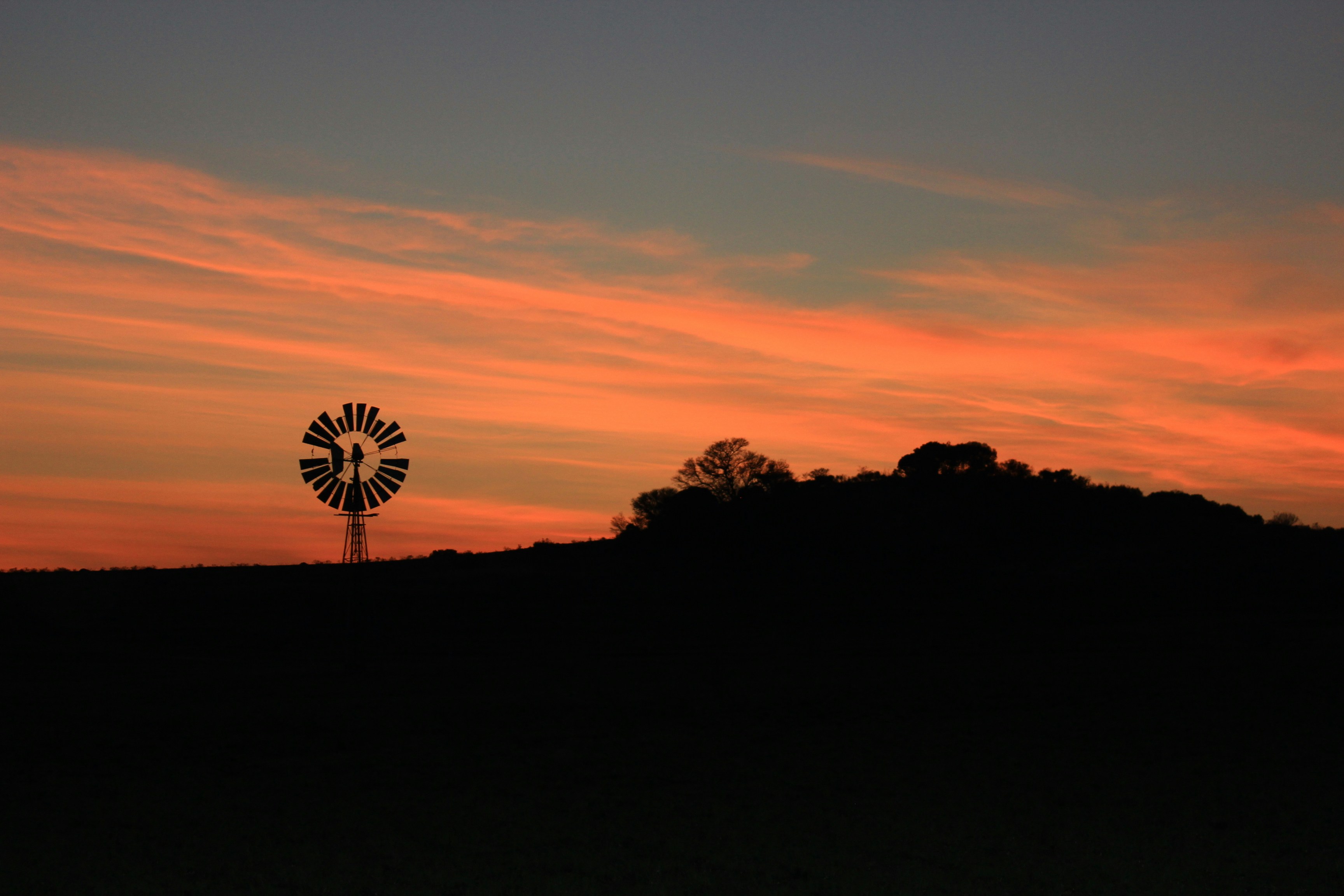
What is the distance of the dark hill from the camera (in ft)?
45.9

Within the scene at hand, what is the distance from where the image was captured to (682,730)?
1034 inches

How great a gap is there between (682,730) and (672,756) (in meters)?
3.70

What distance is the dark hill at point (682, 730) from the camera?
45.9 ft

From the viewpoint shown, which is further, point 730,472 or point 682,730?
point 730,472

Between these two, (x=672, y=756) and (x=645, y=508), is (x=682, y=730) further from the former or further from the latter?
(x=645, y=508)

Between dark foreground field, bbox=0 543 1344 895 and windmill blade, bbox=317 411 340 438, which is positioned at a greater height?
windmill blade, bbox=317 411 340 438

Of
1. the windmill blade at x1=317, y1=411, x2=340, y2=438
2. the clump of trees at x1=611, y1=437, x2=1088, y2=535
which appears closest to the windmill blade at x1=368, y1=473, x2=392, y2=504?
the windmill blade at x1=317, y1=411, x2=340, y2=438

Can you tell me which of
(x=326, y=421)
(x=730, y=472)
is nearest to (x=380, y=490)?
(x=326, y=421)

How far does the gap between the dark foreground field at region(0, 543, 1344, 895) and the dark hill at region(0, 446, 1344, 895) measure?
0.36 feet

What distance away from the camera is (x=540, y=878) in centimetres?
1328

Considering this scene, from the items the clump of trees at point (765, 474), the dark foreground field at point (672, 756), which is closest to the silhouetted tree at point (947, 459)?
the clump of trees at point (765, 474)

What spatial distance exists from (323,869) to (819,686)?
22087 millimetres

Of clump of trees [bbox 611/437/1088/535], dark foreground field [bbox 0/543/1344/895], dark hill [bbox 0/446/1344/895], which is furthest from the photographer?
clump of trees [bbox 611/437/1088/535]

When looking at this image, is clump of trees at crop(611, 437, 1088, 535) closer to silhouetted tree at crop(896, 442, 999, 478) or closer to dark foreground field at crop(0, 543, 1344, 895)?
silhouetted tree at crop(896, 442, 999, 478)
